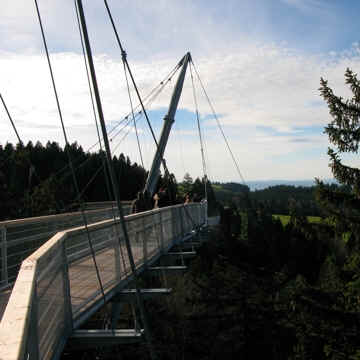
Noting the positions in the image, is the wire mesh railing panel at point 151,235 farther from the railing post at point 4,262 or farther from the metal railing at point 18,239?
the railing post at point 4,262

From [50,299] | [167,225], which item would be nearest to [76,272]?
[50,299]

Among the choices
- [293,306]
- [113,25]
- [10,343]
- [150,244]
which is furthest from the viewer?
[293,306]

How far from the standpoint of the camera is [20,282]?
2.62 meters

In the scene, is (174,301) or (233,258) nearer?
(174,301)

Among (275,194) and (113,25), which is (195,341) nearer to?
(113,25)

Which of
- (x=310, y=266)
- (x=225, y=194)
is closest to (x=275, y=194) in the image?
(x=225, y=194)

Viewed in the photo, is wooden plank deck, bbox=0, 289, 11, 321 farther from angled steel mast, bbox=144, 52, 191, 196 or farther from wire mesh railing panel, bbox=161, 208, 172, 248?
angled steel mast, bbox=144, 52, 191, 196

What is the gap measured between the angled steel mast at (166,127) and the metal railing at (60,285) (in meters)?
7.45

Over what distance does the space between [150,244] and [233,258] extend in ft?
237

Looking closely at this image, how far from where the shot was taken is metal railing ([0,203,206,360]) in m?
2.02

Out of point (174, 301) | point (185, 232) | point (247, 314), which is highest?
point (185, 232)

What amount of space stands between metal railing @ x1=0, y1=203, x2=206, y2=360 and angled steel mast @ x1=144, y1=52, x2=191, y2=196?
24.4 ft

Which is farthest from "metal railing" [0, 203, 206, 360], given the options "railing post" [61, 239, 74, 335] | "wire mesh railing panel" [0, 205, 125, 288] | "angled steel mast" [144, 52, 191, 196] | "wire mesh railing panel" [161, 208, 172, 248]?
"angled steel mast" [144, 52, 191, 196]

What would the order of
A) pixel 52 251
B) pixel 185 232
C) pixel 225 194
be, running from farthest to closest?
pixel 225 194, pixel 185 232, pixel 52 251
